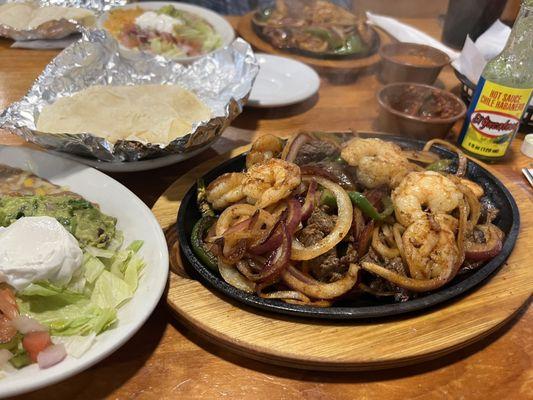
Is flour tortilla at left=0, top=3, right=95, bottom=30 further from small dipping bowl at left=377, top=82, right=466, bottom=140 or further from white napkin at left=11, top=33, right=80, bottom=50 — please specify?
small dipping bowl at left=377, top=82, right=466, bottom=140

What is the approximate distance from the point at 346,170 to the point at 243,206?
0.45m

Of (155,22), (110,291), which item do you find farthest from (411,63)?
(110,291)

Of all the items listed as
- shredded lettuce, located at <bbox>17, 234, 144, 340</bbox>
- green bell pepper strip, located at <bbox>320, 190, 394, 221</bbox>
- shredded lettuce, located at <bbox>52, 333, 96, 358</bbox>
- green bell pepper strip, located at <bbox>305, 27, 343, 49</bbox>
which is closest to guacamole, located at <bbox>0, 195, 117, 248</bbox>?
shredded lettuce, located at <bbox>17, 234, 144, 340</bbox>

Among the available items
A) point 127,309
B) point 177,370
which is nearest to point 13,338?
point 127,309

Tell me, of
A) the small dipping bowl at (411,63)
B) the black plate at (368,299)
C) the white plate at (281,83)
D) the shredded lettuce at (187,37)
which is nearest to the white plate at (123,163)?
the black plate at (368,299)

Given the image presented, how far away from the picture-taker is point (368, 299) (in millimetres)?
1518

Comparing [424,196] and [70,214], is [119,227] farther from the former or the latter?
[424,196]

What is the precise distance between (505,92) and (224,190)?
132 cm

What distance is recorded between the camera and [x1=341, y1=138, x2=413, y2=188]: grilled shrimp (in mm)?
1713

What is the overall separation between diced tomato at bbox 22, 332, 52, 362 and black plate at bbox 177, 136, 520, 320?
1.50 ft

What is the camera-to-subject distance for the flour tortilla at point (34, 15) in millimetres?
3270

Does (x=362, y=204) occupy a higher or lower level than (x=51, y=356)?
higher

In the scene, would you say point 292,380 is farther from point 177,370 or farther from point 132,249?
point 132,249

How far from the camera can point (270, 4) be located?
376 centimetres
